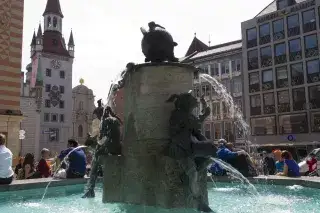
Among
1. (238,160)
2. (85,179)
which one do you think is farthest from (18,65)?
(238,160)

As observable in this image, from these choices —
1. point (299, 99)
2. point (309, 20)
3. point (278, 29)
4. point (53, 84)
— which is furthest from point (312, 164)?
point (53, 84)

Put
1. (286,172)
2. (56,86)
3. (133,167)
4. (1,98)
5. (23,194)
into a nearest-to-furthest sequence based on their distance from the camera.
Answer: (133,167) → (23,194) → (286,172) → (1,98) → (56,86)

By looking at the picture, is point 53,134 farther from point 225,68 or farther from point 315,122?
point 315,122

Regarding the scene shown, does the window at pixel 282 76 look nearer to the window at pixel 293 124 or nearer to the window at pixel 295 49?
the window at pixel 295 49

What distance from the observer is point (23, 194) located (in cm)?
833

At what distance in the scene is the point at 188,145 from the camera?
627 cm

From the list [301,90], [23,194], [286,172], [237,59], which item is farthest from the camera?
[237,59]

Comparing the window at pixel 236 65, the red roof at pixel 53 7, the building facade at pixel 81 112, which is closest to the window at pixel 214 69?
the window at pixel 236 65

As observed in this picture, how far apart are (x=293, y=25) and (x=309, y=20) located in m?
2.05

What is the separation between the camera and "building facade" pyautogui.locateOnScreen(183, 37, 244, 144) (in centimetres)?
4903

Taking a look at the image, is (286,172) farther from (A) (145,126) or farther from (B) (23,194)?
(B) (23,194)

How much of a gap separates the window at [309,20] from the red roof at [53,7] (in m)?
61.7

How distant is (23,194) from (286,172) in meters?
6.86

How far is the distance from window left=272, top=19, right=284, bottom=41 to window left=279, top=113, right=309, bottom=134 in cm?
1015
